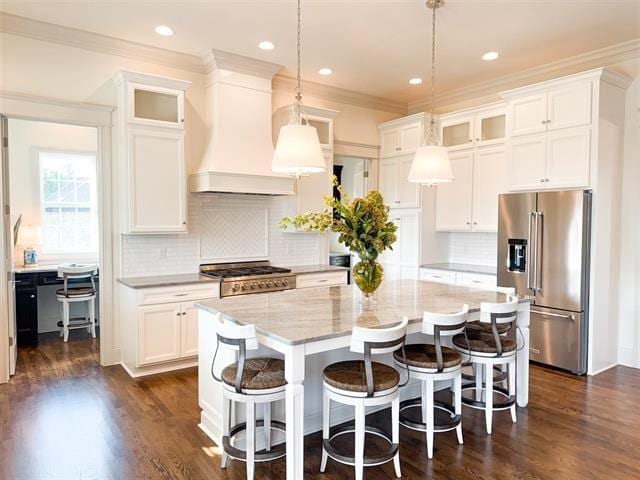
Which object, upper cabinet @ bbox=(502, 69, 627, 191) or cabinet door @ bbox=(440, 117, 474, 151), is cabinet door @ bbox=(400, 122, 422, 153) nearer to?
cabinet door @ bbox=(440, 117, 474, 151)

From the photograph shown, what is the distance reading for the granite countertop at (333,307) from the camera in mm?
2441

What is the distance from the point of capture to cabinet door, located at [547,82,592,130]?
4.22 meters

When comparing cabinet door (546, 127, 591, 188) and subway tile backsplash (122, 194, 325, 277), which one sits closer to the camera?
cabinet door (546, 127, 591, 188)

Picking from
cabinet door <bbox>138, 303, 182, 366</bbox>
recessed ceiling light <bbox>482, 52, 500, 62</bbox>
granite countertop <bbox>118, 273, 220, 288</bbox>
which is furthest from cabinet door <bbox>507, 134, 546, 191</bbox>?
cabinet door <bbox>138, 303, 182, 366</bbox>

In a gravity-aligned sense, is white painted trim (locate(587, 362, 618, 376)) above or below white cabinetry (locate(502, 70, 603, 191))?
below

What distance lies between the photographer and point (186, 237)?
4.83 m

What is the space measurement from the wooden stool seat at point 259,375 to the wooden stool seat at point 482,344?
4.46 feet

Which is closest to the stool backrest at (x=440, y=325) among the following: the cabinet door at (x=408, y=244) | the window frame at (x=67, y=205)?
the cabinet door at (x=408, y=244)

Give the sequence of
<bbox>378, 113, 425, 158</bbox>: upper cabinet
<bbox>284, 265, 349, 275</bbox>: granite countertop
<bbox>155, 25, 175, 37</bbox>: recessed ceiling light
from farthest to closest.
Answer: <bbox>378, 113, 425, 158</bbox>: upper cabinet, <bbox>284, 265, 349, 275</bbox>: granite countertop, <bbox>155, 25, 175, 37</bbox>: recessed ceiling light

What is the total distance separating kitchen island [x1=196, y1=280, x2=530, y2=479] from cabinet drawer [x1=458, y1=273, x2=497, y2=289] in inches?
55.6

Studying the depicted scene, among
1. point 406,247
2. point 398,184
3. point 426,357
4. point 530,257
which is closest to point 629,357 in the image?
point 530,257

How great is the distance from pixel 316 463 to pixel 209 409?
851 mm

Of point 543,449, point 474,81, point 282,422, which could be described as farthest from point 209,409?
point 474,81

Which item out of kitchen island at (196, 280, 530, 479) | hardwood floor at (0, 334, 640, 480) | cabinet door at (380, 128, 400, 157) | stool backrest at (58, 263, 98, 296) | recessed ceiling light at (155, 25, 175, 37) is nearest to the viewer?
kitchen island at (196, 280, 530, 479)
